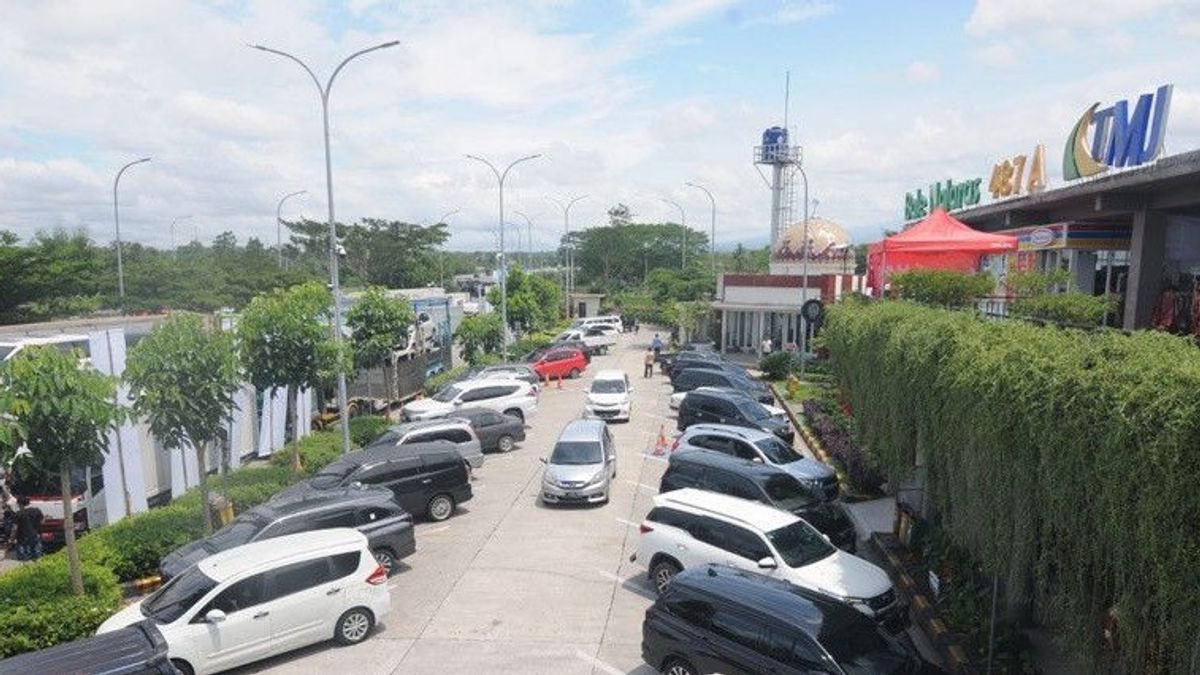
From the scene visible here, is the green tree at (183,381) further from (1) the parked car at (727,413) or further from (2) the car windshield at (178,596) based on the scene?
(1) the parked car at (727,413)

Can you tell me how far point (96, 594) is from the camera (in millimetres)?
12430

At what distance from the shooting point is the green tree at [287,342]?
18297 mm

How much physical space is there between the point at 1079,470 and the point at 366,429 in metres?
20.7

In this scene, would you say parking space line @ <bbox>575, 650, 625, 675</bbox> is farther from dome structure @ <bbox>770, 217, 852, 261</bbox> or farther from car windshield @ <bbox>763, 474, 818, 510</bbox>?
dome structure @ <bbox>770, 217, 852, 261</bbox>

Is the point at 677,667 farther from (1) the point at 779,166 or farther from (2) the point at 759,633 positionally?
(1) the point at 779,166

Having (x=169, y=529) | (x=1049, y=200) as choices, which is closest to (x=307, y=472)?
(x=169, y=529)

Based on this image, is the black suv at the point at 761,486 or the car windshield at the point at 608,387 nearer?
the black suv at the point at 761,486

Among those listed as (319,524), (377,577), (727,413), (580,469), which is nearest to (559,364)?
(727,413)

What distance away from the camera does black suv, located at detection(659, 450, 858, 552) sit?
15.3 meters

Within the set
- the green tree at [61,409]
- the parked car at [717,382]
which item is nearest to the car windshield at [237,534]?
the green tree at [61,409]

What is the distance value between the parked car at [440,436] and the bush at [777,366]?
19231 mm

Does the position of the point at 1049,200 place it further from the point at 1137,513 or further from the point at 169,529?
the point at 169,529

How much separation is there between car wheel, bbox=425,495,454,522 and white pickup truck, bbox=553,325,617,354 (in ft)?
103

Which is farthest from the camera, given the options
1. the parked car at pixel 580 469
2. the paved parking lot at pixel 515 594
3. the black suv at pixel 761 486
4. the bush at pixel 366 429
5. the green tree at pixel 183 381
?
the bush at pixel 366 429
